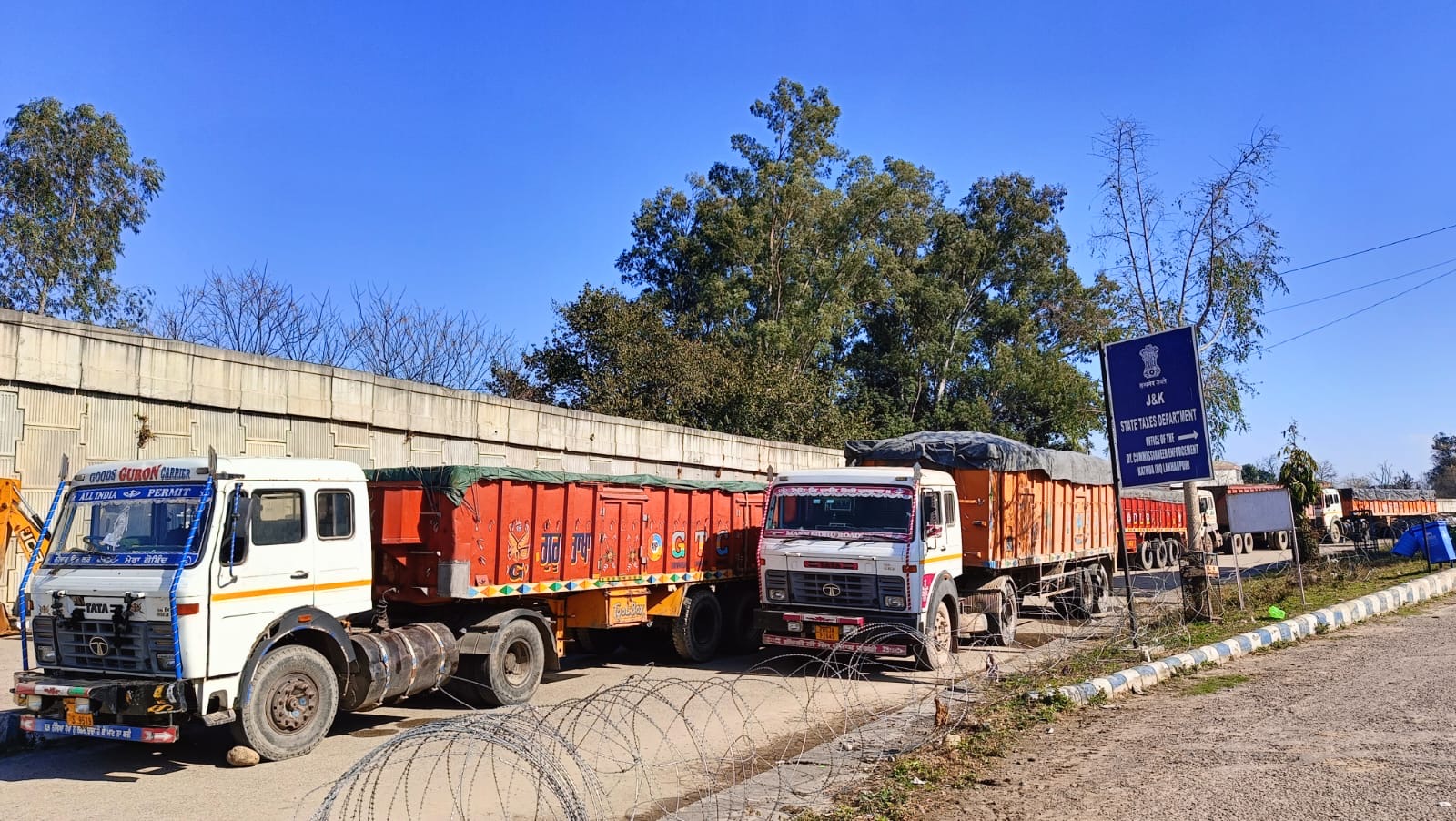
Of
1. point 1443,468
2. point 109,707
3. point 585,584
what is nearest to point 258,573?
point 109,707

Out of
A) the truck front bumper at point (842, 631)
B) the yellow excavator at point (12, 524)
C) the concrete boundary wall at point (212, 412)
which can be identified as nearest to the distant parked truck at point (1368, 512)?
the truck front bumper at point (842, 631)

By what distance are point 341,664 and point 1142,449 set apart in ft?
34.0

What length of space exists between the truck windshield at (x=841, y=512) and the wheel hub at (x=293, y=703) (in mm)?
5925

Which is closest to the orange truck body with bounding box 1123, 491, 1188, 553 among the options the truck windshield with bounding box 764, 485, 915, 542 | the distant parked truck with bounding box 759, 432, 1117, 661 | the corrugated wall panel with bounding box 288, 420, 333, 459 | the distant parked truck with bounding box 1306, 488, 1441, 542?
the distant parked truck with bounding box 1306, 488, 1441, 542

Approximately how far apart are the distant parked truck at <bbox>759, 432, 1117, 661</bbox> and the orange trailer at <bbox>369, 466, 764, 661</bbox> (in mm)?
1279

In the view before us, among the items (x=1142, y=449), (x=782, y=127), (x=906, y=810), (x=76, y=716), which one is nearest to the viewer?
(x=906, y=810)

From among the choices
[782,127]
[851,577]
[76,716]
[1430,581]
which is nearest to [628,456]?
[851,577]

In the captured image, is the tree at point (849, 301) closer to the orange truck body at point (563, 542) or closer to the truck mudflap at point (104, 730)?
the orange truck body at point (563, 542)

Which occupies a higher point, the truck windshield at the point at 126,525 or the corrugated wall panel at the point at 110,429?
the corrugated wall panel at the point at 110,429

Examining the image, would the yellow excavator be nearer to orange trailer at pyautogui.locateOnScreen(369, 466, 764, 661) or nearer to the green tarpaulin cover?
the green tarpaulin cover

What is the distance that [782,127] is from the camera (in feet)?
133

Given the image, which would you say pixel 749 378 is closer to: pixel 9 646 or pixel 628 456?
pixel 628 456

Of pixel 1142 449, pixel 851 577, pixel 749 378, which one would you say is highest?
pixel 749 378

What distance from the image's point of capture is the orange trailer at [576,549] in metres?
9.56
